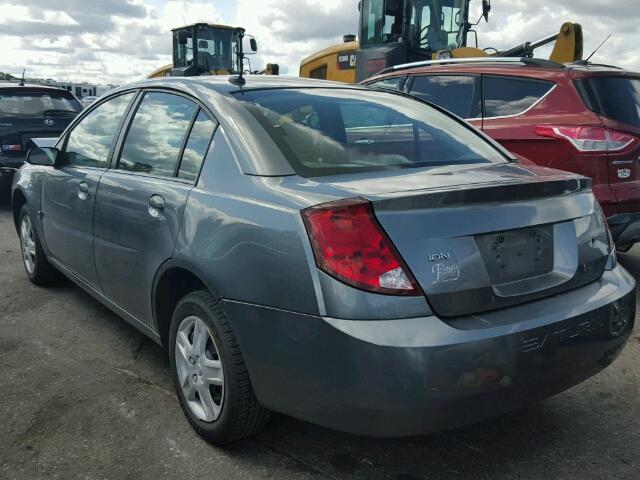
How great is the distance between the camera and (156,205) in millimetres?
2965

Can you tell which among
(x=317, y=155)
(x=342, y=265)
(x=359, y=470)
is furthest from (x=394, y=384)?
(x=317, y=155)

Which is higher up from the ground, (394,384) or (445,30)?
(445,30)

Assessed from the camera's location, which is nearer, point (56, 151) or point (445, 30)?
point (56, 151)

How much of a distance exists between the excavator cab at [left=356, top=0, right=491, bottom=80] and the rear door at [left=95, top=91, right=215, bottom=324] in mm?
6839

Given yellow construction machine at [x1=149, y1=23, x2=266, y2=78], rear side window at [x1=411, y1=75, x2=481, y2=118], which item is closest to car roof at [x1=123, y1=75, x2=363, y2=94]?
rear side window at [x1=411, y1=75, x2=481, y2=118]

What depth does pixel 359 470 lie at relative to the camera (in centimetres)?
252

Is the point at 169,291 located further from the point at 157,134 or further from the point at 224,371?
the point at 157,134

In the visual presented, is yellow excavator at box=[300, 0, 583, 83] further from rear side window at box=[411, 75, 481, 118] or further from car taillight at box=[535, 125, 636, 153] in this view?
car taillight at box=[535, 125, 636, 153]

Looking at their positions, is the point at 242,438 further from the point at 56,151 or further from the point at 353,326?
the point at 56,151

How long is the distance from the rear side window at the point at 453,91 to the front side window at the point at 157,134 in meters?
2.69

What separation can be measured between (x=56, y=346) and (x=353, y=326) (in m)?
2.50

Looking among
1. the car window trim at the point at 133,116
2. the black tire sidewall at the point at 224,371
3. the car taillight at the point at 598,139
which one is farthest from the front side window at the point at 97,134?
the car taillight at the point at 598,139

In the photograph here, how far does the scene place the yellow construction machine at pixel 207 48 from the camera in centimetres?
1612

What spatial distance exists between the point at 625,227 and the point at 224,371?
331 centimetres
